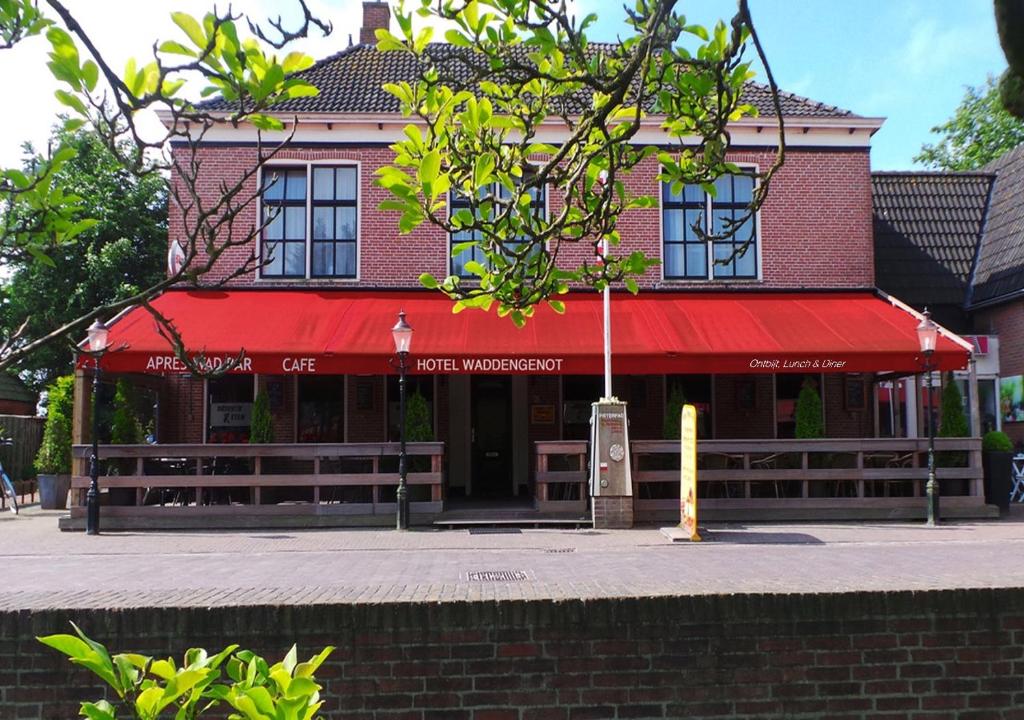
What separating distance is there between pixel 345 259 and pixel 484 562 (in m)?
8.91

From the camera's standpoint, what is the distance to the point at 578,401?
16.8 meters

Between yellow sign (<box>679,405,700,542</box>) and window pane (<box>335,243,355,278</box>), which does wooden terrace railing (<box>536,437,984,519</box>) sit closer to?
yellow sign (<box>679,405,700,542</box>)

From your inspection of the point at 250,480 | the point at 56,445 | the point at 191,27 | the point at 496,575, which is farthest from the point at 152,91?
the point at 56,445

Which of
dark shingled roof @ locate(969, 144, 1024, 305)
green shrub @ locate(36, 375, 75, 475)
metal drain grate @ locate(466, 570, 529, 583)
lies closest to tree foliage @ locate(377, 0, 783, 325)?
metal drain grate @ locate(466, 570, 529, 583)

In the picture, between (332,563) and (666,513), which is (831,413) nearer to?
(666,513)

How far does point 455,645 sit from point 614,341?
10775mm

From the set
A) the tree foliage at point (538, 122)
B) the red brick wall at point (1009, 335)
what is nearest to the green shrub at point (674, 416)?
the red brick wall at point (1009, 335)

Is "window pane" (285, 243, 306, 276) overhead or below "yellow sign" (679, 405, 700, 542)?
overhead

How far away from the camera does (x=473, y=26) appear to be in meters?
4.24

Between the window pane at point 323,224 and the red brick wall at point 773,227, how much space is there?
62 cm

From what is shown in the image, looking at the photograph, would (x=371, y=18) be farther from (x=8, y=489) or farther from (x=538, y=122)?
(x=538, y=122)

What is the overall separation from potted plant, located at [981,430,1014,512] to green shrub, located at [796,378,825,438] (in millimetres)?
2577

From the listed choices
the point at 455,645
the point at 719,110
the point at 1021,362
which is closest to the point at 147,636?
the point at 455,645

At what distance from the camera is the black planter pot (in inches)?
572
